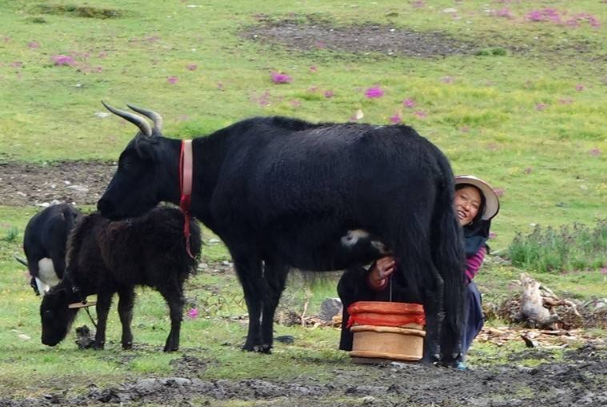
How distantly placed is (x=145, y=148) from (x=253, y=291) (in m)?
1.39

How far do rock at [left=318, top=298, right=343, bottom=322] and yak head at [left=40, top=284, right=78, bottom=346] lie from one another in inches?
105

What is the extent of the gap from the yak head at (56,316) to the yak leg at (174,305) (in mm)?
911

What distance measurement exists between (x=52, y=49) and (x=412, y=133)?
18.9 meters

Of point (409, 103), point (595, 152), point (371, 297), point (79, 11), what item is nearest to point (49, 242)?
point (371, 297)

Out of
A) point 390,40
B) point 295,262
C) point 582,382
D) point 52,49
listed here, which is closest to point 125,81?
point 52,49

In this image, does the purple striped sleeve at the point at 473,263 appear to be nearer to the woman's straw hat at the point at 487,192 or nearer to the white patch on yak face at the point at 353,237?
the woman's straw hat at the point at 487,192

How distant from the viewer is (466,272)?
964cm

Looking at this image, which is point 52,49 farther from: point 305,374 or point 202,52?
point 305,374

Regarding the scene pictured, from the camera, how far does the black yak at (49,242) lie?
50.3 feet

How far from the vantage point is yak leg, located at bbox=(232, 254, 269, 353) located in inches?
397

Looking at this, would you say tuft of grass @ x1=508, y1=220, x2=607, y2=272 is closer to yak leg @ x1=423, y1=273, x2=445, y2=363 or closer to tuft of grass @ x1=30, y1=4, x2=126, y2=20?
yak leg @ x1=423, y1=273, x2=445, y2=363

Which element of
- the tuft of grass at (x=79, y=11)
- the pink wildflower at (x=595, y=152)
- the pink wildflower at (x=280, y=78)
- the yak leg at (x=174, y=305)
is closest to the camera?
the yak leg at (x=174, y=305)

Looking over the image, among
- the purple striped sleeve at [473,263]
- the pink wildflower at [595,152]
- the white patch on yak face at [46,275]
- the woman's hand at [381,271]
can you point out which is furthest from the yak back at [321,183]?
the pink wildflower at [595,152]

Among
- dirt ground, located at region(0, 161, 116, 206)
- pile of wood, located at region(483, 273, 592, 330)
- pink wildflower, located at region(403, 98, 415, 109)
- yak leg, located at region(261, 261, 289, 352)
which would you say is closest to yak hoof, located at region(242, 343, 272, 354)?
yak leg, located at region(261, 261, 289, 352)
